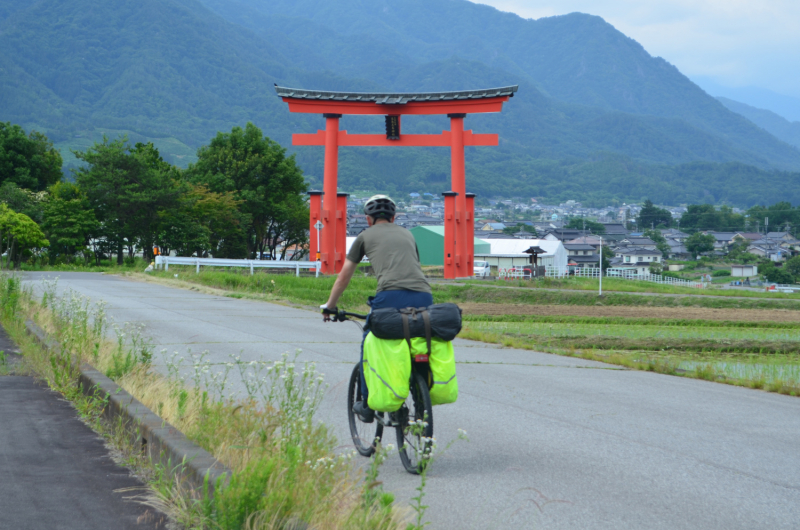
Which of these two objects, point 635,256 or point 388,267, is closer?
point 388,267

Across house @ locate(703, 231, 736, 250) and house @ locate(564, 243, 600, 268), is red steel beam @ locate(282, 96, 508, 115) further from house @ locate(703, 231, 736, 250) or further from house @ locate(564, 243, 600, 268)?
house @ locate(703, 231, 736, 250)

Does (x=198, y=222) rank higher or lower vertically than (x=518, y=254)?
higher

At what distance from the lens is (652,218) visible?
5261 inches

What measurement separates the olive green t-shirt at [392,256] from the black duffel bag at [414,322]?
10.8 inches

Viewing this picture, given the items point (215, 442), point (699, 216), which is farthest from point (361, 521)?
point (699, 216)

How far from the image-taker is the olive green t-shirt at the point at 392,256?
4.83 metres

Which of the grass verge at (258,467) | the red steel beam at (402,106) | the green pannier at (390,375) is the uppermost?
the red steel beam at (402,106)

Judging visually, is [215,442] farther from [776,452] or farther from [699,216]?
[699,216]

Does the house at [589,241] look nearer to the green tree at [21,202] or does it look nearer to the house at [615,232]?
the house at [615,232]

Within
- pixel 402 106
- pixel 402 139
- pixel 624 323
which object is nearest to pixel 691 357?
pixel 624 323

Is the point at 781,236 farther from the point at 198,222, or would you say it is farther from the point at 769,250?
the point at 198,222

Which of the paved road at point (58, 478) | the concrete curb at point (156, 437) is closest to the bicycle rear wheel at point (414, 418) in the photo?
the concrete curb at point (156, 437)

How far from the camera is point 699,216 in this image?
120688 mm

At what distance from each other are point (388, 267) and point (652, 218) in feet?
450
